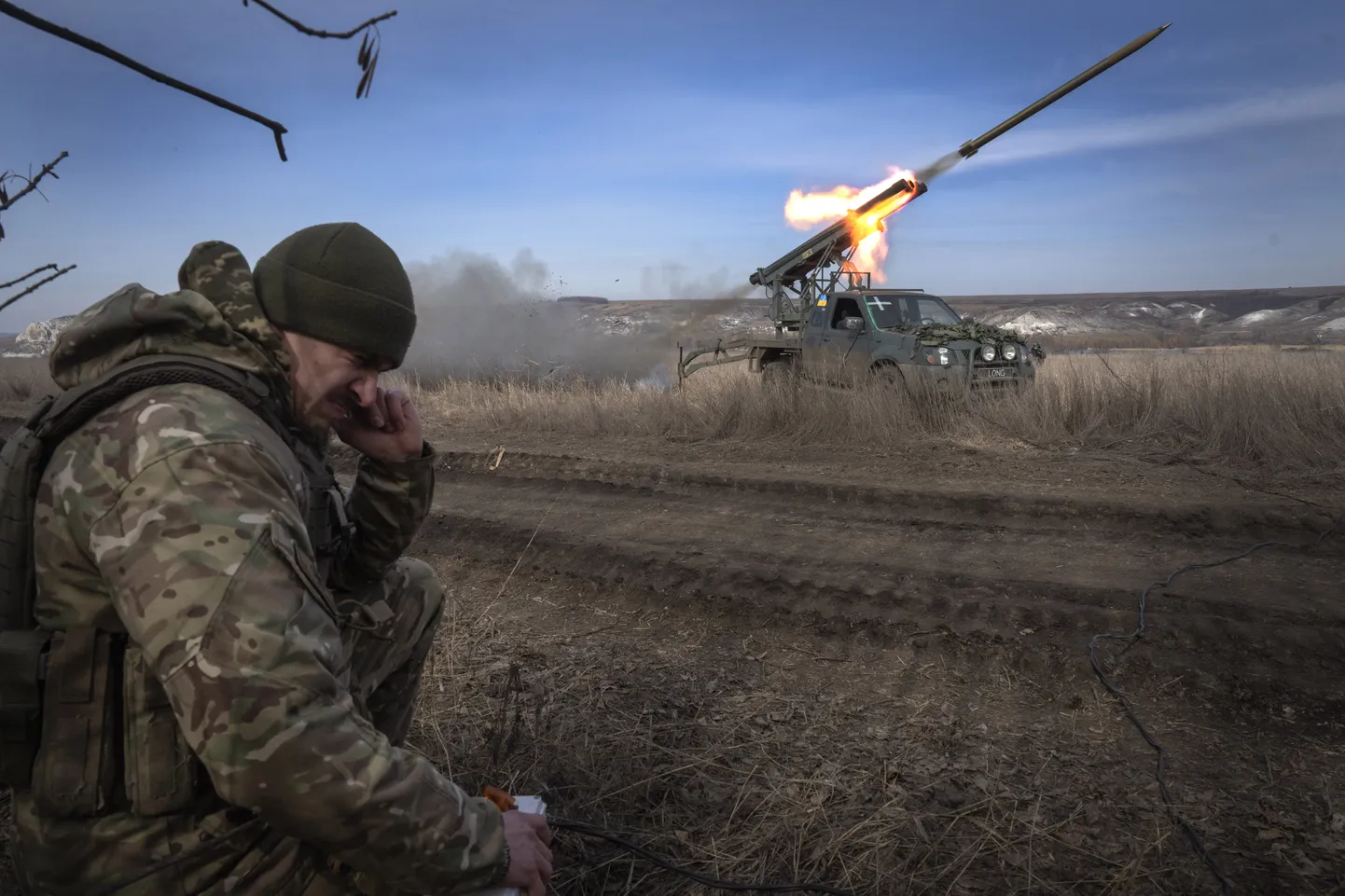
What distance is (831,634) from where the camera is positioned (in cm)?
434

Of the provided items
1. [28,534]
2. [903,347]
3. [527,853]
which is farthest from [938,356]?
[28,534]

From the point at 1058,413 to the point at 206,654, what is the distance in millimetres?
8555

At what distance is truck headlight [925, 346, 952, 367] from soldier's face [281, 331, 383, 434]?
9199 mm

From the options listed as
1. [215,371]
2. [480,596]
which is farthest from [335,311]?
[480,596]

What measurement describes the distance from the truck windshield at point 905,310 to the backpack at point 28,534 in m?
10.8

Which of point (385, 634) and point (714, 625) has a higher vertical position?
point (385, 634)

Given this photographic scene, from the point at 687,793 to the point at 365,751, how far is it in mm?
1791

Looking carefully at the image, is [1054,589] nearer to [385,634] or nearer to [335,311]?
[385,634]

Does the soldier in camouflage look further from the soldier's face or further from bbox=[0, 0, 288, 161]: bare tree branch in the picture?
bbox=[0, 0, 288, 161]: bare tree branch

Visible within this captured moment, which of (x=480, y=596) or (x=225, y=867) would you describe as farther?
(x=480, y=596)

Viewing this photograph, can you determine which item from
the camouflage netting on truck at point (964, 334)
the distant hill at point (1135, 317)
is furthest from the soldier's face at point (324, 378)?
the distant hill at point (1135, 317)

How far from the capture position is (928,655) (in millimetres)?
4070

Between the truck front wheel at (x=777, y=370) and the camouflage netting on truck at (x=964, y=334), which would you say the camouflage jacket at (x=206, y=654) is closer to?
the truck front wheel at (x=777, y=370)

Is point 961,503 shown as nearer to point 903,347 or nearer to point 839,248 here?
point 903,347
